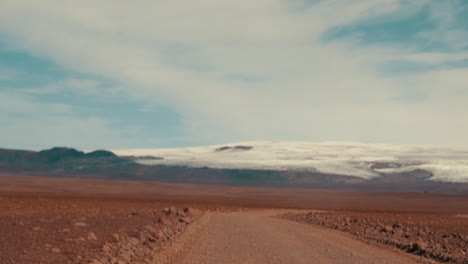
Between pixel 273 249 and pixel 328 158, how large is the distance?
11883 centimetres

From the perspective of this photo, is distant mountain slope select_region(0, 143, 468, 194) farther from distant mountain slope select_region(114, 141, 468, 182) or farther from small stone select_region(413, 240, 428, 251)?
small stone select_region(413, 240, 428, 251)

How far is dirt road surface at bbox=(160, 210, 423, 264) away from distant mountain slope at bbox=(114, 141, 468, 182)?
95.0m

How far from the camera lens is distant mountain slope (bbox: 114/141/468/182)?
118 metres

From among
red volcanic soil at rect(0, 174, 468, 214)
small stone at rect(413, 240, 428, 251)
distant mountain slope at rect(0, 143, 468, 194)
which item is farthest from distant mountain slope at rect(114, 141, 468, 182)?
small stone at rect(413, 240, 428, 251)

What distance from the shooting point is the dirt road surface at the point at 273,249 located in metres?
14.2

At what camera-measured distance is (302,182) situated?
113062 millimetres

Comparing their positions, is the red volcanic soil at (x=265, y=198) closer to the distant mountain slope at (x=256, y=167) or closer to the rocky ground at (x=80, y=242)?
the distant mountain slope at (x=256, y=167)

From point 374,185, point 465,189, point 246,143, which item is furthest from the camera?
point 246,143

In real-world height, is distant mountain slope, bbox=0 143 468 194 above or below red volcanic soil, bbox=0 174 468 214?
above

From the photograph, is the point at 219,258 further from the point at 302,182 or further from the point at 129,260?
the point at 302,182

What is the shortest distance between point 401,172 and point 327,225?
94.5 meters

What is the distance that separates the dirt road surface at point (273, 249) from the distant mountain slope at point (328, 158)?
95.0m

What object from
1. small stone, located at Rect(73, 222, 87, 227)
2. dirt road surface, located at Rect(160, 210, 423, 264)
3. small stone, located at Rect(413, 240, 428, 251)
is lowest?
dirt road surface, located at Rect(160, 210, 423, 264)

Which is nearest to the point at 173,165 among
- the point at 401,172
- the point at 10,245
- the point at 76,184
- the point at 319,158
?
the point at 319,158
